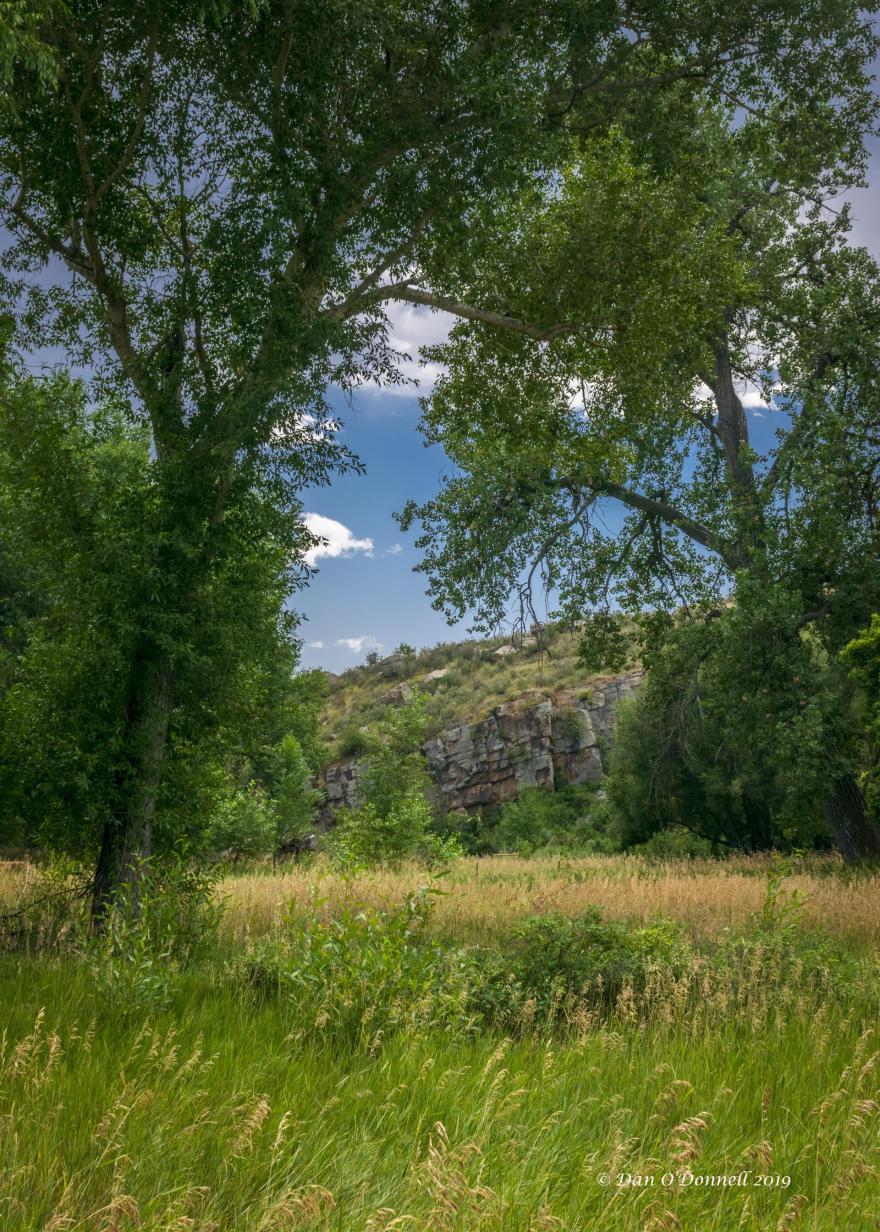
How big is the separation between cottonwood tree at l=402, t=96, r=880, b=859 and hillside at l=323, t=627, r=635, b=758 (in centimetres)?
2471

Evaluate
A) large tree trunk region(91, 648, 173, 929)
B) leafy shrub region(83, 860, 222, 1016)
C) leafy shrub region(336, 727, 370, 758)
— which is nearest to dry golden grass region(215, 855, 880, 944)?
leafy shrub region(83, 860, 222, 1016)

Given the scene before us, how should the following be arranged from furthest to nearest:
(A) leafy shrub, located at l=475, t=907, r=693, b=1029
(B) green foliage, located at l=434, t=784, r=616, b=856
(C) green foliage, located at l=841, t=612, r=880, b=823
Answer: (B) green foliage, located at l=434, t=784, r=616, b=856 → (C) green foliage, located at l=841, t=612, r=880, b=823 → (A) leafy shrub, located at l=475, t=907, r=693, b=1029

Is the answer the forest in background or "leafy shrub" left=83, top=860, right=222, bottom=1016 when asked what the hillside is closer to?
the forest in background

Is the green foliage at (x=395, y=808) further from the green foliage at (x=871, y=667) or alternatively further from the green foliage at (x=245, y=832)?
the green foliage at (x=871, y=667)

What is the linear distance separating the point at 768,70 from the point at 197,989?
13.2m

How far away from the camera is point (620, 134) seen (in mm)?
12133

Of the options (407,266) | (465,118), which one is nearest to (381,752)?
(407,266)

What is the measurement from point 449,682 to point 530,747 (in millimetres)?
15976

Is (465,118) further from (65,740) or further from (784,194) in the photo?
(784,194)

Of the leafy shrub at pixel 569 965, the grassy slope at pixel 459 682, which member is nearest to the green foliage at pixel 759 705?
the leafy shrub at pixel 569 965

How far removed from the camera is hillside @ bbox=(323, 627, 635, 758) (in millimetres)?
53406

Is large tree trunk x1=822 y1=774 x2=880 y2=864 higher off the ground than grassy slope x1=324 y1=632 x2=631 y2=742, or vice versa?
grassy slope x1=324 y1=632 x2=631 y2=742

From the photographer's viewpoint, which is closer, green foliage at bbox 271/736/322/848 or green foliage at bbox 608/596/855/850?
green foliage at bbox 608/596/855/850

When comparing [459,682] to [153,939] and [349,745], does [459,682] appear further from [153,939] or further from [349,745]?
[153,939]
